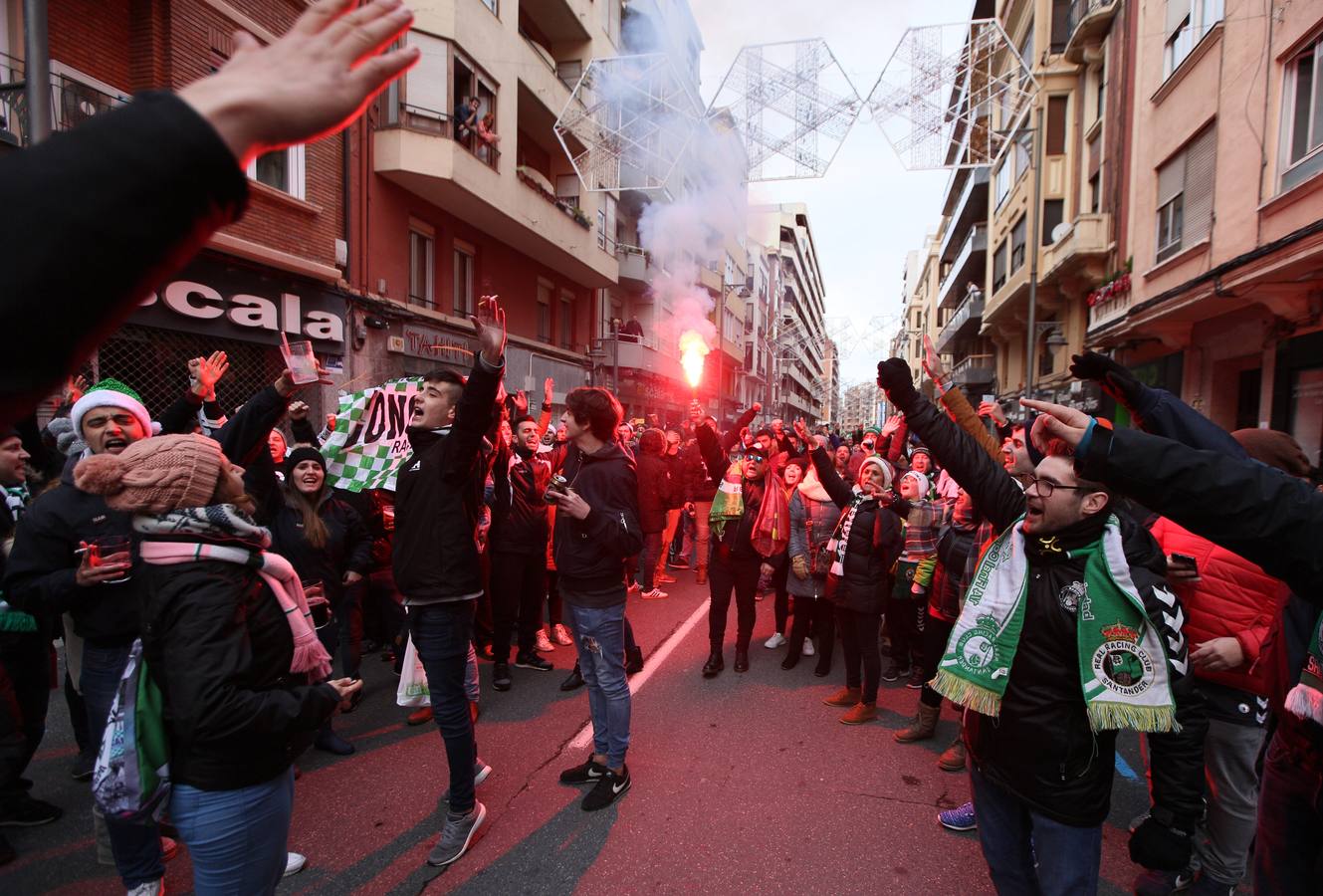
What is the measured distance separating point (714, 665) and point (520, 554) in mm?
1921

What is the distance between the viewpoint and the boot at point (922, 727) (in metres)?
4.59

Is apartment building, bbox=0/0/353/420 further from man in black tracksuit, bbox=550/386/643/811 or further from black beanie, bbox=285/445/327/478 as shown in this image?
man in black tracksuit, bbox=550/386/643/811

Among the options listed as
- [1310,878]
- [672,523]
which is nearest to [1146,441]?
[1310,878]

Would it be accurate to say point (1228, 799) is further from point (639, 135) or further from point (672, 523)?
point (639, 135)

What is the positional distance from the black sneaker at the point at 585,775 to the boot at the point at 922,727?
2.12 m

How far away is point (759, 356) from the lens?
54.5 metres

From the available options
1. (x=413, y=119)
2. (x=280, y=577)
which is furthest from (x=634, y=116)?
(x=280, y=577)

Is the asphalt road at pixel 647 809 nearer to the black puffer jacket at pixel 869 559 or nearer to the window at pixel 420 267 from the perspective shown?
the black puffer jacket at pixel 869 559

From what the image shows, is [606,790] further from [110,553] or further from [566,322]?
[566,322]

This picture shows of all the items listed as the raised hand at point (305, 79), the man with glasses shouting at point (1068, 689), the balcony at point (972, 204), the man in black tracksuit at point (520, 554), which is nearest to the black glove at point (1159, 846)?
the man with glasses shouting at point (1068, 689)

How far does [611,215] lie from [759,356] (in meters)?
35.3

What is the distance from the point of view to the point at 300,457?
4.62m

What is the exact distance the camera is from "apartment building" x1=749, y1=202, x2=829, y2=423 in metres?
61.9

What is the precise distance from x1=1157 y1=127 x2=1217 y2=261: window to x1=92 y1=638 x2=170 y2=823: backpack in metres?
13.7
